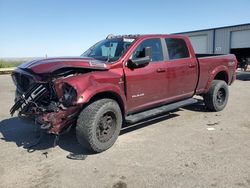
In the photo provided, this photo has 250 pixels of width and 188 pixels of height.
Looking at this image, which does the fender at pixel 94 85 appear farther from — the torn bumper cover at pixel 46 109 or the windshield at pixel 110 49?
the windshield at pixel 110 49

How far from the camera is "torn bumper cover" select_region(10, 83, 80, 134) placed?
196 inches

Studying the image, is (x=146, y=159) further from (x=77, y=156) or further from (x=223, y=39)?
(x=223, y=39)

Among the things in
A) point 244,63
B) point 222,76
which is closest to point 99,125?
point 222,76

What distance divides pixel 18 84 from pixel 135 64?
234 centimetres

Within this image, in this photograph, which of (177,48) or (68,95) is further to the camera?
(177,48)

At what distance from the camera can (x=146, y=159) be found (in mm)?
4977

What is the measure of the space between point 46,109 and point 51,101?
0.56 feet

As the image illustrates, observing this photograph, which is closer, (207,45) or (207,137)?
(207,137)

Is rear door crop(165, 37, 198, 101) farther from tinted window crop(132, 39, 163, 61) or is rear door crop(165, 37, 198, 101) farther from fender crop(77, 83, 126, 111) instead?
fender crop(77, 83, 126, 111)

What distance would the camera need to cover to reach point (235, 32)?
28.7 metres

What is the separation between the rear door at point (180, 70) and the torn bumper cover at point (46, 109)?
262cm

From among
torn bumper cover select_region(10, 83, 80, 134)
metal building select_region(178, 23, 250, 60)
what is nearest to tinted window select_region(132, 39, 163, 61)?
torn bumper cover select_region(10, 83, 80, 134)

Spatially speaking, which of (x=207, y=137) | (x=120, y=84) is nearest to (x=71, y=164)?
(x=120, y=84)

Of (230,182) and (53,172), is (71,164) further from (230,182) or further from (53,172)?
(230,182)
